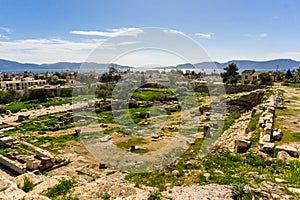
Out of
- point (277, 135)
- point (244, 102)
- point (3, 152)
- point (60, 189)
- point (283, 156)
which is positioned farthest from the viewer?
point (244, 102)

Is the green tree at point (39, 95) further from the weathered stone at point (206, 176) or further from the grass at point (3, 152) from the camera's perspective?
the weathered stone at point (206, 176)

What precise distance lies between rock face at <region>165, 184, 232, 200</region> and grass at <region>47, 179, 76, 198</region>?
2860mm

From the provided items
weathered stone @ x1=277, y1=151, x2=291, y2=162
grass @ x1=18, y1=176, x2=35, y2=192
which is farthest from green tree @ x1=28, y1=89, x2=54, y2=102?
weathered stone @ x1=277, y1=151, x2=291, y2=162

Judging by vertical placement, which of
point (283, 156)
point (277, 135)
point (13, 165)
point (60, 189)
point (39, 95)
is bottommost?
point (13, 165)

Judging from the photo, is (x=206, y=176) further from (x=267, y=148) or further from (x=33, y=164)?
(x=33, y=164)

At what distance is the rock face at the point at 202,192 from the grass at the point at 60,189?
2860 mm

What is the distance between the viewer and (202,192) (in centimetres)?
562

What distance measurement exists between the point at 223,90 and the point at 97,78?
42.8 metres

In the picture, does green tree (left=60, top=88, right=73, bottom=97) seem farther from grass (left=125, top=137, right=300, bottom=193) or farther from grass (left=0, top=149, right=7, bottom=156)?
grass (left=125, top=137, right=300, bottom=193)

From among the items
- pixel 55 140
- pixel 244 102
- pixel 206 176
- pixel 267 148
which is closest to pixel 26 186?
pixel 206 176

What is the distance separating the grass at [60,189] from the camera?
20.1 ft

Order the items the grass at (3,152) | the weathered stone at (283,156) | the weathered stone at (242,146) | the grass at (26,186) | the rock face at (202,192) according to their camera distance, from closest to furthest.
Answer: the rock face at (202,192)
the grass at (26,186)
the weathered stone at (283,156)
the weathered stone at (242,146)
the grass at (3,152)

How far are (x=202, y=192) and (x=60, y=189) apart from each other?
13.0ft

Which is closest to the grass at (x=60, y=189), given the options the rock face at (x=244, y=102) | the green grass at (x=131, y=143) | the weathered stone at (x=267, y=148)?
the weathered stone at (x=267, y=148)
